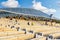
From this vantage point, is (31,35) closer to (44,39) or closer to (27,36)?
(27,36)

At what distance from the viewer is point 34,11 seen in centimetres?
9844

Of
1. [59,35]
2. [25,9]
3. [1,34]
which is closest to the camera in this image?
[1,34]

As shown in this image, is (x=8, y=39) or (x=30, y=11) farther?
(x=30, y=11)

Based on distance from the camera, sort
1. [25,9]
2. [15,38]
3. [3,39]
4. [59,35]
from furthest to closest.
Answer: [25,9] < [59,35] < [15,38] < [3,39]

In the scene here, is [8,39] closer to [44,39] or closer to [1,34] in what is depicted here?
[1,34]

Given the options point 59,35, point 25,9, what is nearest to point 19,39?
point 59,35

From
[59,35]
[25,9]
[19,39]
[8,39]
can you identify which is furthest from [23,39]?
[25,9]

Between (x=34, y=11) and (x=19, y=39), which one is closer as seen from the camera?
(x=19, y=39)

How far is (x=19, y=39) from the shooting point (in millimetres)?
9250

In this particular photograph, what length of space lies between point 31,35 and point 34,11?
8806 centimetres

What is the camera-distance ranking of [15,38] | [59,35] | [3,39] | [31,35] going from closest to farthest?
1. [3,39]
2. [15,38]
3. [31,35]
4. [59,35]

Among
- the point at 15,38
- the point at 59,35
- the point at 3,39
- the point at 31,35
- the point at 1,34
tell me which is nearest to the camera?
the point at 3,39

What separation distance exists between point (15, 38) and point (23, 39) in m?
0.72

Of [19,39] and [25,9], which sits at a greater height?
[25,9]
